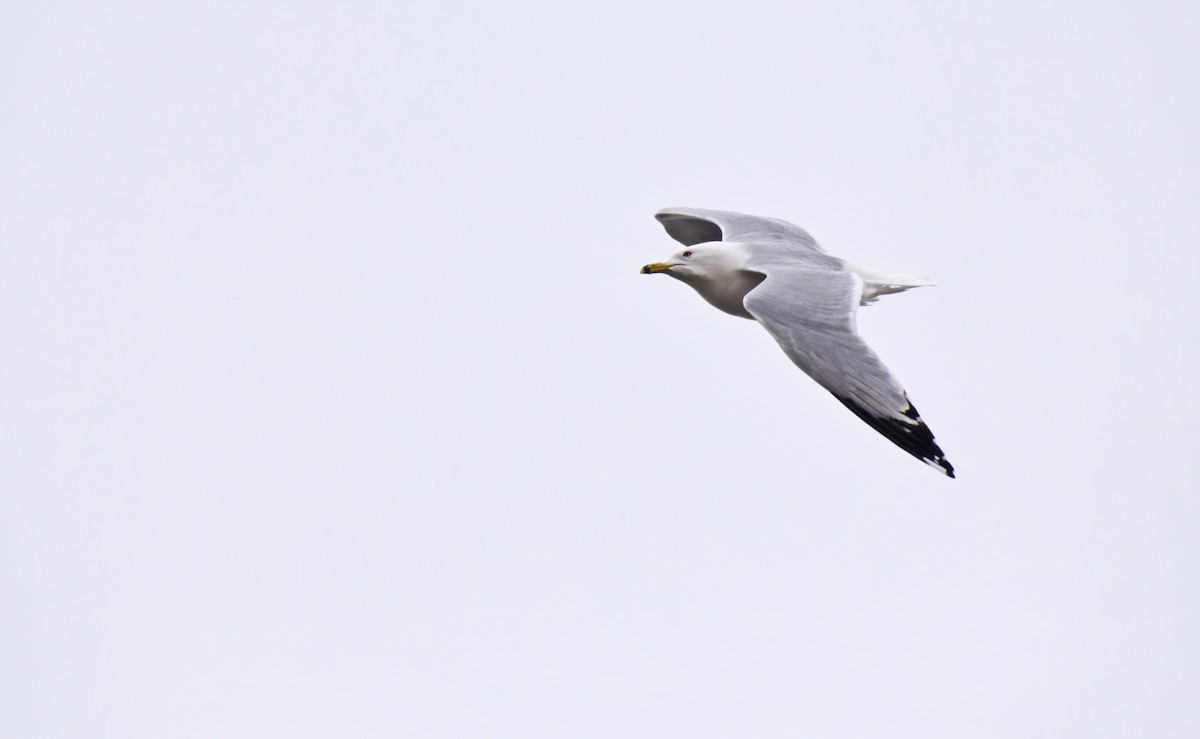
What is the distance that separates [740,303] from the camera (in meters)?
9.39

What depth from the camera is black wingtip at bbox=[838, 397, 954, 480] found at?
7156 millimetres

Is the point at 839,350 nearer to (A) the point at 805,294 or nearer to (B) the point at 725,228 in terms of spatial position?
(A) the point at 805,294

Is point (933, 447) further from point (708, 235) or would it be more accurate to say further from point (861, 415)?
point (708, 235)

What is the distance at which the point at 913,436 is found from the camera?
23.6 ft

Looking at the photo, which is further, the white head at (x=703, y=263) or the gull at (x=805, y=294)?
the white head at (x=703, y=263)

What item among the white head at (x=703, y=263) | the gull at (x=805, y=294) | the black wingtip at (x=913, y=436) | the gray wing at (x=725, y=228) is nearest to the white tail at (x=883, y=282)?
the gull at (x=805, y=294)

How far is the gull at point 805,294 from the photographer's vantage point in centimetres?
732

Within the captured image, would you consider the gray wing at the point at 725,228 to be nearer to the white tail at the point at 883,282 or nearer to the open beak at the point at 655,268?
the white tail at the point at 883,282

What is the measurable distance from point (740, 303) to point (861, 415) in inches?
85.0

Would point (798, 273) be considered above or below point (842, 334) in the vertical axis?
above

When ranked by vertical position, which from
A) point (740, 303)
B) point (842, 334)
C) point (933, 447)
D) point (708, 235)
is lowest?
point (933, 447)

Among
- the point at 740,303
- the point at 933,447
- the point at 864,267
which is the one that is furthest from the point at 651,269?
the point at 933,447

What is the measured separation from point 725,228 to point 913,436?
3.65 m

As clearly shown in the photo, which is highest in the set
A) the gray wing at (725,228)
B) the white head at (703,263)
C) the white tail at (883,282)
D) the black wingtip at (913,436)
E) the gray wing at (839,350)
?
the gray wing at (725,228)
